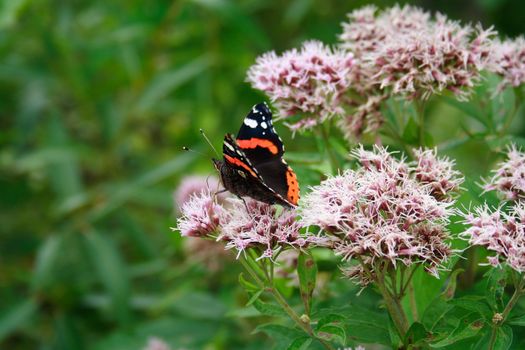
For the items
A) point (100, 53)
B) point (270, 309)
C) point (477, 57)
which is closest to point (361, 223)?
point (270, 309)

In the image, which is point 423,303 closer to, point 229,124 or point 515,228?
point 515,228

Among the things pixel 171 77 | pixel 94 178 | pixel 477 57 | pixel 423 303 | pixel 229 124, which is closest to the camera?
pixel 423 303

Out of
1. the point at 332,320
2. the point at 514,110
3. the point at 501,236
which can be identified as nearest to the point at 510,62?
the point at 514,110

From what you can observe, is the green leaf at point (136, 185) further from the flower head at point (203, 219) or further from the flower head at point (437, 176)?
the flower head at point (437, 176)

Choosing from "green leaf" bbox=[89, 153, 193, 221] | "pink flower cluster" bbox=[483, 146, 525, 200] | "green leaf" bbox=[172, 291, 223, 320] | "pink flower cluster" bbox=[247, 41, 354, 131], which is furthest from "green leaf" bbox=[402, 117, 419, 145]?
"green leaf" bbox=[89, 153, 193, 221]

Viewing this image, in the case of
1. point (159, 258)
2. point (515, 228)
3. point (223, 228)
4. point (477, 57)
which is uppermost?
point (159, 258)

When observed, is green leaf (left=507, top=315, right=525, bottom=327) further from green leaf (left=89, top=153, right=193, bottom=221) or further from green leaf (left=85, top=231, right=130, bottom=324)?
green leaf (left=89, top=153, right=193, bottom=221)

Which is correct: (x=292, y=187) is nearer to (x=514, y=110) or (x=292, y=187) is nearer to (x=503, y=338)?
(x=503, y=338)

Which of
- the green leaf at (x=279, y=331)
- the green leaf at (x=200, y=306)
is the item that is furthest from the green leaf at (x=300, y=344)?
the green leaf at (x=200, y=306)
